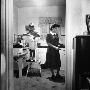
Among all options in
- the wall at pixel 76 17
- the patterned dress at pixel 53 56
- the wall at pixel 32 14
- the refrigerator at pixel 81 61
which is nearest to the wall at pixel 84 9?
the wall at pixel 76 17

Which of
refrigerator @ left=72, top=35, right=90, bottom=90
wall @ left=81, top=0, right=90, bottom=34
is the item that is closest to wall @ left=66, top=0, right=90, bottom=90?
wall @ left=81, top=0, right=90, bottom=34

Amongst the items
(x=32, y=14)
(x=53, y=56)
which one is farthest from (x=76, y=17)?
(x=32, y=14)

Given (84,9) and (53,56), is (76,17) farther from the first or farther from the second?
(53,56)

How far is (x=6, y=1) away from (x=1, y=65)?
1145 millimetres

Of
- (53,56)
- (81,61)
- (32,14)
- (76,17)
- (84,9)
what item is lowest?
(53,56)

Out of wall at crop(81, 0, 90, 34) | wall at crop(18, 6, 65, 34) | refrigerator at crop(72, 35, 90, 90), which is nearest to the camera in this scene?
refrigerator at crop(72, 35, 90, 90)

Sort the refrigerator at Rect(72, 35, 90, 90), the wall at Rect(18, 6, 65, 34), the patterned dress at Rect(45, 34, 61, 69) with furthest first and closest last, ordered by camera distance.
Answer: the wall at Rect(18, 6, 65, 34), the patterned dress at Rect(45, 34, 61, 69), the refrigerator at Rect(72, 35, 90, 90)

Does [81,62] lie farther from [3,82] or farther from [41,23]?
[41,23]

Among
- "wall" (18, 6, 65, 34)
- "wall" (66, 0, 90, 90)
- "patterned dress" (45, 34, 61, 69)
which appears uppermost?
"wall" (18, 6, 65, 34)

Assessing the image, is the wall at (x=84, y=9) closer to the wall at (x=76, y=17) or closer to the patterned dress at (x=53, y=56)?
the wall at (x=76, y=17)

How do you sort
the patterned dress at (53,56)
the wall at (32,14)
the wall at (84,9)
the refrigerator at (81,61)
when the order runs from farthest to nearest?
the wall at (32,14), the patterned dress at (53,56), the wall at (84,9), the refrigerator at (81,61)

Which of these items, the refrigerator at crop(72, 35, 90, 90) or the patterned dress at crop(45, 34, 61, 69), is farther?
the patterned dress at crop(45, 34, 61, 69)

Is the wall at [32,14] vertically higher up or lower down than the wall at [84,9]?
higher up

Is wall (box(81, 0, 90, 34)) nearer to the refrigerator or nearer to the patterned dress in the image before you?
the refrigerator
